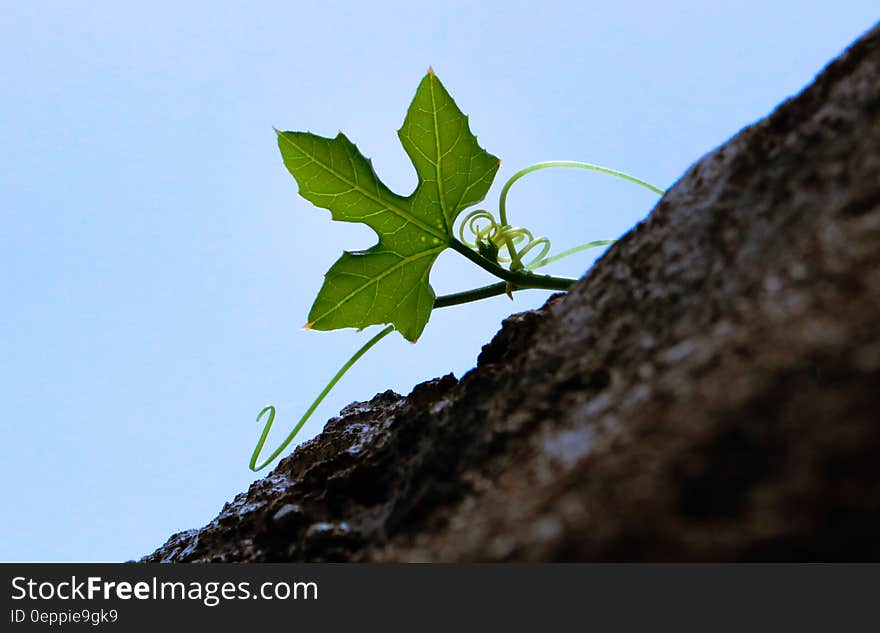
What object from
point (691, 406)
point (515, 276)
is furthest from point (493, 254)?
point (691, 406)

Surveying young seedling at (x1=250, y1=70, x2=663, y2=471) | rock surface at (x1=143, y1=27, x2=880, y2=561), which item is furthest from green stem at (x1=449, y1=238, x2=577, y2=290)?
rock surface at (x1=143, y1=27, x2=880, y2=561)

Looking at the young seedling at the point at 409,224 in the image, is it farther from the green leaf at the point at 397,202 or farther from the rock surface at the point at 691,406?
the rock surface at the point at 691,406

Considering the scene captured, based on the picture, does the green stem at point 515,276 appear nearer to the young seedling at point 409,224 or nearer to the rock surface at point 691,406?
the young seedling at point 409,224

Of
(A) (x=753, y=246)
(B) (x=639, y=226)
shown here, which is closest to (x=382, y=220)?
(B) (x=639, y=226)

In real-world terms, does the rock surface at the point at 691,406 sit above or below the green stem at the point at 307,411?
below

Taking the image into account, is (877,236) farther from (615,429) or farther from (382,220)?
(382,220)

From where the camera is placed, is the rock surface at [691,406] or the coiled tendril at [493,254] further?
the coiled tendril at [493,254]

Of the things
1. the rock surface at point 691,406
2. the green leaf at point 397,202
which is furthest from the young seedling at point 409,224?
the rock surface at point 691,406

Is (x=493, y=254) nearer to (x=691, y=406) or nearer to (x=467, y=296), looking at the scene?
(x=467, y=296)
